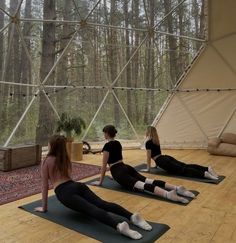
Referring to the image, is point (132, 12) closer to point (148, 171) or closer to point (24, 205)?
point (148, 171)

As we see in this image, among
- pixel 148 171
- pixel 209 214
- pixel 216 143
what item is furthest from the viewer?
pixel 216 143

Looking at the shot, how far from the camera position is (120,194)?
4.04 meters

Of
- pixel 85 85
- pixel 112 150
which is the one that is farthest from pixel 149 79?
pixel 112 150

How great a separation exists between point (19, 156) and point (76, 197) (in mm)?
2872

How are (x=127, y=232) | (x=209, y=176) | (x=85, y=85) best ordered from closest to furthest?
(x=127, y=232), (x=209, y=176), (x=85, y=85)

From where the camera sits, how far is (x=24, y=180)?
466 cm

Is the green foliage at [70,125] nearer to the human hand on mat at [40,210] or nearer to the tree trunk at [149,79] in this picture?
the tree trunk at [149,79]

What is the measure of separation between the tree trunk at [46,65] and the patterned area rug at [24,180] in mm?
1767

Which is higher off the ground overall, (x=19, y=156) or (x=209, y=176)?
(x=19, y=156)

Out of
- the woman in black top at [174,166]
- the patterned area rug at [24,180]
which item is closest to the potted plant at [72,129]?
the patterned area rug at [24,180]

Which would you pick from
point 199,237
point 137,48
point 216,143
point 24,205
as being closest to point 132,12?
point 137,48

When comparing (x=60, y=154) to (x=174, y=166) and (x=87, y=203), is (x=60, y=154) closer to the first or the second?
(x=87, y=203)

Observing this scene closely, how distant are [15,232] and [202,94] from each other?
667 centimetres

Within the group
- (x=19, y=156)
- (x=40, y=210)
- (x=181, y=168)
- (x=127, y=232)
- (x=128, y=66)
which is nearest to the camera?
(x=127, y=232)
